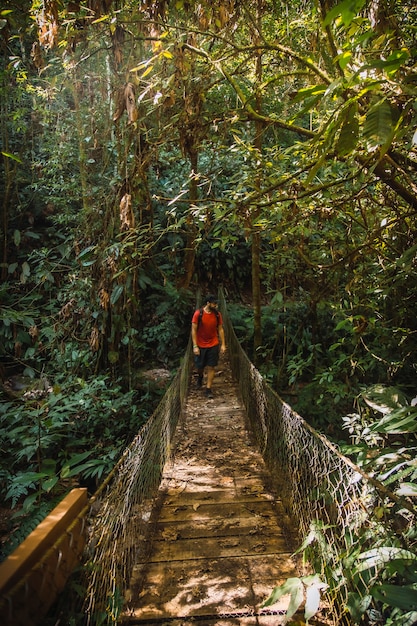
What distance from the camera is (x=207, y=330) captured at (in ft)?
15.1

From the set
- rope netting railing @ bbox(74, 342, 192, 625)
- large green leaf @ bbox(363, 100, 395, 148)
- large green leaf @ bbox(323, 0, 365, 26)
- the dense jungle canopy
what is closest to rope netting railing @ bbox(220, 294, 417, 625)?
the dense jungle canopy

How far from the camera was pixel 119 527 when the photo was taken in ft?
→ 4.93

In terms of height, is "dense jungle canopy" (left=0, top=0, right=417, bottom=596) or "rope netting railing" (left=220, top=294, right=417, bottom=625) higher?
"dense jungle canopy" (left=0, top=0, right=417, bottom=596)

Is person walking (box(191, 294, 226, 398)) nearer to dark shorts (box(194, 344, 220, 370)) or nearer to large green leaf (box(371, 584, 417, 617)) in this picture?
dark shorts (box(194, 344, 220, 370))

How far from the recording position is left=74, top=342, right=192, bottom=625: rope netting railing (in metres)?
1.17

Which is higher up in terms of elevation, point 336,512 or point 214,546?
point 336,512

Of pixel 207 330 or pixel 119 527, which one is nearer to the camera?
pixel 119 527

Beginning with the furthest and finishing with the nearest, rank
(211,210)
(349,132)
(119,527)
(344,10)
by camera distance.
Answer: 1. (211,210)
2. (119,527)
3. (349,132)
4. (344,10)

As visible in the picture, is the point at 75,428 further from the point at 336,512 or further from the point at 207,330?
the point at 336,512

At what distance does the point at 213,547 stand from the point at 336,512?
65cm

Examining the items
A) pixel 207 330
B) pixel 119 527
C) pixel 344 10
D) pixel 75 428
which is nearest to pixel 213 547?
pixel 119 527

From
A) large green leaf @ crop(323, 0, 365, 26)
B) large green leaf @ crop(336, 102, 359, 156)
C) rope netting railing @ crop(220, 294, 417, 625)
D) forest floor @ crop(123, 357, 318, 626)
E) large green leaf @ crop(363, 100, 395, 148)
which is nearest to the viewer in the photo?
large green leaf @ crop(323, 0, 365, 26)

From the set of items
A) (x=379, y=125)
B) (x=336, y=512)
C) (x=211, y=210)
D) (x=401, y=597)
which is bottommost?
(x=336, y=512)

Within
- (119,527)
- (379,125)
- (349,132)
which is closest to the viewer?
(379,125)
